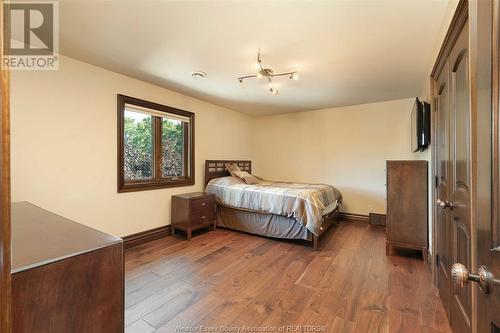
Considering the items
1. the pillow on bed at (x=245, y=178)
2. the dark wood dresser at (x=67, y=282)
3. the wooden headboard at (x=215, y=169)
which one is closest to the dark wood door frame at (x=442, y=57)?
the dark wood dresser at (x=67, y=282)

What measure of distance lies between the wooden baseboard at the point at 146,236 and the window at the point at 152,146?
0.63 meters

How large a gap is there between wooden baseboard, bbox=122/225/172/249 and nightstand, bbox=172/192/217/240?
0.12 metres

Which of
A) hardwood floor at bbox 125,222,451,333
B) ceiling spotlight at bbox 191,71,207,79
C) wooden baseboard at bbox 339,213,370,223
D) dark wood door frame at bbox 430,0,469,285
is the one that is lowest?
hardwood floor at bbox 125,222,451,333

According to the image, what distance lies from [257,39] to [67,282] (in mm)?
2149

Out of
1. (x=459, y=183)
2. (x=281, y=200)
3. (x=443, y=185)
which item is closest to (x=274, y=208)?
(x=281, y=200)

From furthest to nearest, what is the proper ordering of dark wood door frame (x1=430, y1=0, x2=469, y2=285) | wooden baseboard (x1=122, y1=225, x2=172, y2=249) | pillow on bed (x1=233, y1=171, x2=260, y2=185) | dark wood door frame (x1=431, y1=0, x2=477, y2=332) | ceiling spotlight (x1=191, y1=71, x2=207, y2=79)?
pillow on bed (x1=233, y1=171, x2=260, y2=185) < wooden baseboard (x1=122, y1=225, x2=172, y2=249) < ceiling spotlight (x1=191, y1=71, x2=207, y2=79) < dark wood door frame (x1=430, y1=0, x2=469, y2=285) < dark wood door frame (x1=431, y1=0, x2=477, y2=332)

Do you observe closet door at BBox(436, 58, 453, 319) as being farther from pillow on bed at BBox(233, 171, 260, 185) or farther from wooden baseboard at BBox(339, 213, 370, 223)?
pillow on bed at BBox(233, 171, 260, 185)

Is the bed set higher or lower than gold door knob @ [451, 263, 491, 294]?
lower

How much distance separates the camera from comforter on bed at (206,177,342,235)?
3086 mm

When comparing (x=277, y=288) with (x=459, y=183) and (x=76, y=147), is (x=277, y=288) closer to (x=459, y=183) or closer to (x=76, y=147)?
(x=459, y=183)

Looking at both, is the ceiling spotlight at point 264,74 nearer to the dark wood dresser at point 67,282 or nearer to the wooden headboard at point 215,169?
the wooden headboard at point 215,169

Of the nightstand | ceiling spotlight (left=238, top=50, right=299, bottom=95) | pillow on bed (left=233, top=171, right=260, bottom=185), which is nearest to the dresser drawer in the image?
the nightstand

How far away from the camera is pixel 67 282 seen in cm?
83

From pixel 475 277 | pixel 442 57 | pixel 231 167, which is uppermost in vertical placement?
pixel 442 57
